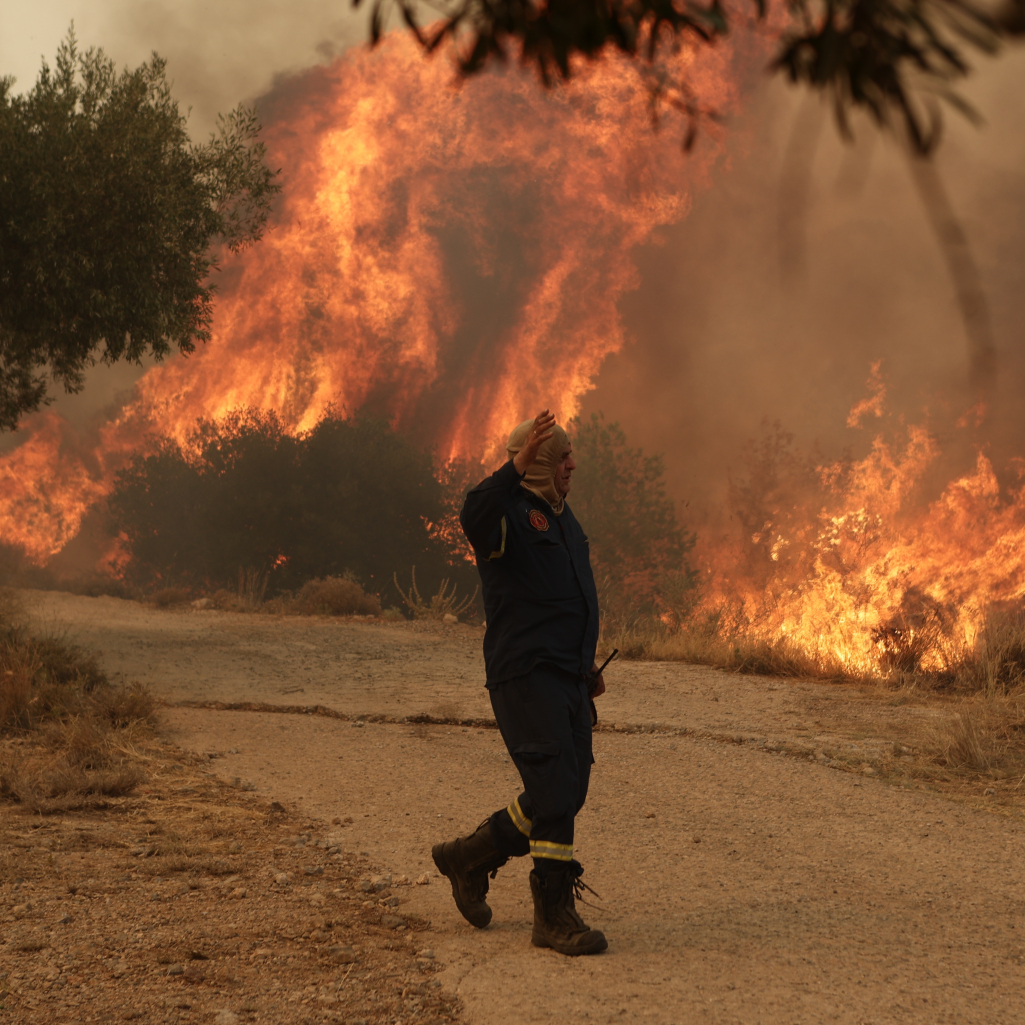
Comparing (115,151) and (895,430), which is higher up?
(895,430)

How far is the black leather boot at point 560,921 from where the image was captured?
427cm

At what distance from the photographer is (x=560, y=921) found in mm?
4328

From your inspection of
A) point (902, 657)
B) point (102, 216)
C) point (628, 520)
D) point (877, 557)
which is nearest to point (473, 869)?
point (902, 657)

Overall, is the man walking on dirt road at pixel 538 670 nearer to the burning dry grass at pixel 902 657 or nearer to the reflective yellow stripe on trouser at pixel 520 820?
the reflective yellow stripe on trouser at pixel 520 820

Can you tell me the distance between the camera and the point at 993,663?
10.8 m

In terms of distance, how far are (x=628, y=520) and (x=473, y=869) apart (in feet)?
118

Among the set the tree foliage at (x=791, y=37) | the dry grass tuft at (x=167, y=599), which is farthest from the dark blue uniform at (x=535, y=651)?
the dry grass tuft at (x=167, y=599)

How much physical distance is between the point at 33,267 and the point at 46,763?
7.56m

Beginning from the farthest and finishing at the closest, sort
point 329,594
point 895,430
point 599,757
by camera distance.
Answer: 1. point 895,430
2. point 329,594
3. point 599,757

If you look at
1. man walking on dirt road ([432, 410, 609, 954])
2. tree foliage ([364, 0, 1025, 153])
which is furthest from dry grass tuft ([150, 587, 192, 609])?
tree foliage ([364, 0, 1025, 153])

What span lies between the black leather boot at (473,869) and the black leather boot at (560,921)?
0.31m

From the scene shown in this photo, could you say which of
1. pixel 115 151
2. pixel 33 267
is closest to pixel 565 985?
pixel 33 267

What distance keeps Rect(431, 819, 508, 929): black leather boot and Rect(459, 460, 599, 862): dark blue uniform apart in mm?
91

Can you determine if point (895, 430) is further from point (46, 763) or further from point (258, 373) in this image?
point (46, 763)
